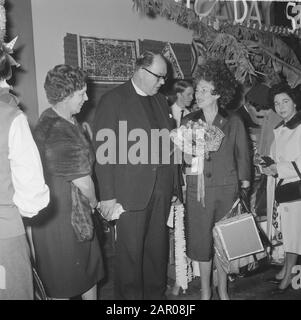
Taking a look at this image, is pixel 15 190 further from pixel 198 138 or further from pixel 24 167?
pixel 198 138

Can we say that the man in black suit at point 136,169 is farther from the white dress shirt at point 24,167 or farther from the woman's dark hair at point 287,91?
the woman's dark hair at point 287,91

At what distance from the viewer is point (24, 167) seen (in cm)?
157

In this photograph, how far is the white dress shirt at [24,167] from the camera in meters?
1.57

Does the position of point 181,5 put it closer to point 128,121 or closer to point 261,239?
point 128,121

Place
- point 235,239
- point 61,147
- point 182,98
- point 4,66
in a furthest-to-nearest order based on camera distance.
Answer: point 182,98
point 235,239
point 61,147
point 4,66

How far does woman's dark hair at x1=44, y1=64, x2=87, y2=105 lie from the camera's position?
2.09 metres

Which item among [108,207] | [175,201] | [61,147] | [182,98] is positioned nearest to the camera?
[61,147]

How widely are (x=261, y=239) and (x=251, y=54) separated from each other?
1934mm

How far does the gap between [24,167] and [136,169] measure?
107cm

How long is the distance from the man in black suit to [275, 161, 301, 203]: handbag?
101 cm

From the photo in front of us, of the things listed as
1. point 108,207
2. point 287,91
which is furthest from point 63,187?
point 287,91

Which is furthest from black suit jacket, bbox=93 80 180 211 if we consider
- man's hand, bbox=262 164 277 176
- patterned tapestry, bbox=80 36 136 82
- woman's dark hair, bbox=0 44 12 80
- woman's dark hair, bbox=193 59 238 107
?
patterned tapestry, bbox=80 36 136 82

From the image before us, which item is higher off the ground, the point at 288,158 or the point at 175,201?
the point at 288,158

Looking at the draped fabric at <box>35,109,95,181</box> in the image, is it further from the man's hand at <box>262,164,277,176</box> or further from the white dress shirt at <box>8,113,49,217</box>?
the man's hand at <box>262,164,277,176</box>
